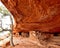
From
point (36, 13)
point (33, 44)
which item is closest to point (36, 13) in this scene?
point (36, 13)

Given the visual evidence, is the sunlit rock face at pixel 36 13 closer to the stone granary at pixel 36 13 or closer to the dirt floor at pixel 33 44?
the stone granary at pixel 36 13

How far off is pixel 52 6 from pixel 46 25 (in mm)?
483

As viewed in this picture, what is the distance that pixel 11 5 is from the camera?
278 centimetres

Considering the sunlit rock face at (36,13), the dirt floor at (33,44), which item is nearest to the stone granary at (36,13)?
the sunlit rock face at (36,13)

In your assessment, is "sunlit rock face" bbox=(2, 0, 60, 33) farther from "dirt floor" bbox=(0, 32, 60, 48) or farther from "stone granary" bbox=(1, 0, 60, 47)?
"dirt floor" bbox=(0, 32, 60, 48)

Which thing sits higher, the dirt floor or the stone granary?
the stone granary

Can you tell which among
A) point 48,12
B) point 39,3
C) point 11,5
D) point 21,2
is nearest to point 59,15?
point 48,12

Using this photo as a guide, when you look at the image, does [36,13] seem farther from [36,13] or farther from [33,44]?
[33,44]

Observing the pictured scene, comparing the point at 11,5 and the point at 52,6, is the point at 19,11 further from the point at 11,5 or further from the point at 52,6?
the point at 52,6

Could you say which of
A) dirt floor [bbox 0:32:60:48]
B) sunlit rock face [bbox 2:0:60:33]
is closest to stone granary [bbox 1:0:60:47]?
sunlit rock face [bbox 2:0:60:33]

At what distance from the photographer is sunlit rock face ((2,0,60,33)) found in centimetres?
245

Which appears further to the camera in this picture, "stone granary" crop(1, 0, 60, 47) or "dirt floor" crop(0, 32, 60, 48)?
"dirt floor" crop(0, 32, 60, 48)

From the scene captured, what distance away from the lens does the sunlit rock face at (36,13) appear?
2.45m

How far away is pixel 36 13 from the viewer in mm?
2656
